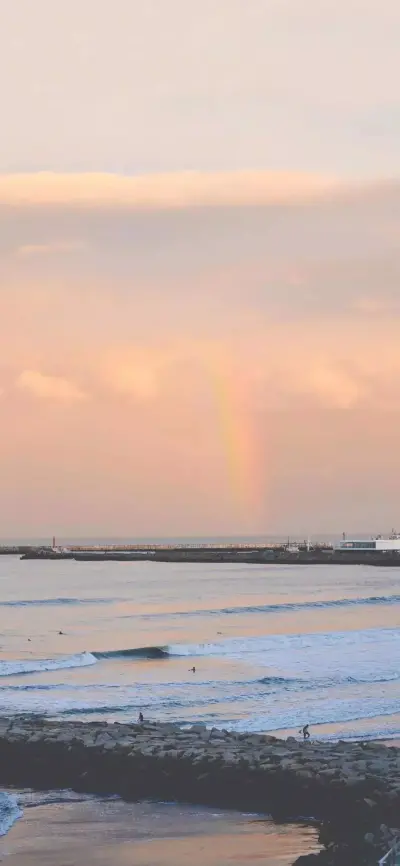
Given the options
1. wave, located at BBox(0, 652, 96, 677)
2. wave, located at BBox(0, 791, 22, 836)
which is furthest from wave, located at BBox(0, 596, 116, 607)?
wave, located at BBox(0, 791, 22, 836)

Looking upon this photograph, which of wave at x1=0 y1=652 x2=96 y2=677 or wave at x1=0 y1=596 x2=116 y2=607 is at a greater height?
wave at x1=0 y1=596 x2=116 y2=607

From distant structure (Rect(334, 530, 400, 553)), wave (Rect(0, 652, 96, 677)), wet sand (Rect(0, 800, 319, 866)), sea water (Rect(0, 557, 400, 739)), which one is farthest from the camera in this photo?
A: distant structure (Rect(334, 530, 400, 553))

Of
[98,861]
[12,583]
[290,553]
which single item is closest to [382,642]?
[98,861]

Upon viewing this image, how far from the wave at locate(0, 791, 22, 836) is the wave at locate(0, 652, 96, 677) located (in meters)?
17.8

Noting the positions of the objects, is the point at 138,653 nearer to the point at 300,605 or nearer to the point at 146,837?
the point at 300,605

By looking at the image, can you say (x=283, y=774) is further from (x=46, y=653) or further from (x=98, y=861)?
(x=46, y=653)

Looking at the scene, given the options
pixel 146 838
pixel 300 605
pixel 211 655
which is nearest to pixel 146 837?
pixel 146 838

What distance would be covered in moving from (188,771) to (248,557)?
117 m

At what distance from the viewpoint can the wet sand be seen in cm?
1355

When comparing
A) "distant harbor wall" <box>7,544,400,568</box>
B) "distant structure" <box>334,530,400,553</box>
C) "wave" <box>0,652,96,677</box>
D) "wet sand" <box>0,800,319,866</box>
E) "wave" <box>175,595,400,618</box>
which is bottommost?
"wet sand" <box>0,800,319,866</box>

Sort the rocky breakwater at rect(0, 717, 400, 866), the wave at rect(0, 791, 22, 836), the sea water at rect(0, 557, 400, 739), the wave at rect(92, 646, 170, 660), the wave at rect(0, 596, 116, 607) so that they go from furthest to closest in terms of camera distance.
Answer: the wave at rect(0, 596, 116, 607), the wave at rect(92, 646, 170, 660), the sea water at rect(0, 557, 400, 739), the wave at rect(0, 791, 22, 836), the rocky breakwater at rect(0, 717, 400, 866)

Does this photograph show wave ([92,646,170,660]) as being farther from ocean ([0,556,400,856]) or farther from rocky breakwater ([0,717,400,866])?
rocky breakwater ([0,717,400,866])

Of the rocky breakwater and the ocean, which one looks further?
the ocean

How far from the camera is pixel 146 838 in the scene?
14.4 metres
